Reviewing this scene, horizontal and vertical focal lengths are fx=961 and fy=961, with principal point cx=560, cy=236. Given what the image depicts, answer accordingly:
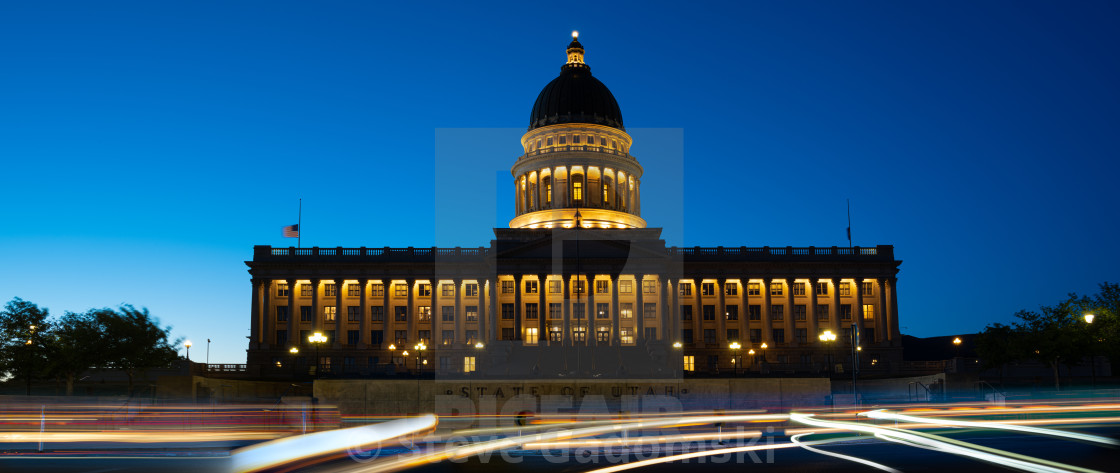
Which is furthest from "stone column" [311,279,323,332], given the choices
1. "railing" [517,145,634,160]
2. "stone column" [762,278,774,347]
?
"stone column" [762,278,774,347]

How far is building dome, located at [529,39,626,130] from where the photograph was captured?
122m

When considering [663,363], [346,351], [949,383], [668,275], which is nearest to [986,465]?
[949,383]

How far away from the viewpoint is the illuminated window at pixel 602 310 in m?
99.7

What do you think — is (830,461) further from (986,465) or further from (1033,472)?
(1033,472)

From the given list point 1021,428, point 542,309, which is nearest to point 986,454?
point 1021,428

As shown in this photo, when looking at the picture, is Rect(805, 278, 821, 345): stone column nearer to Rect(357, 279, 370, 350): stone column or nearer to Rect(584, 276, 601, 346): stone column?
Rect(584, 276, 601, 346): stone column

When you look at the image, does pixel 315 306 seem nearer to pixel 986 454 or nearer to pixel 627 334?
pixel 627 334

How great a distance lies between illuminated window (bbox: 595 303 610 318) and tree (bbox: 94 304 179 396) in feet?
138

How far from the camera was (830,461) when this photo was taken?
2102cm

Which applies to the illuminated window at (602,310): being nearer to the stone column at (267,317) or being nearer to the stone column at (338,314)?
the stone column at (338,314)

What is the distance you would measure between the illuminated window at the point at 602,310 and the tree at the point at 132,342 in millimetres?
42214

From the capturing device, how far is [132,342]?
72062mm

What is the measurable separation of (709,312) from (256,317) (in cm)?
4771

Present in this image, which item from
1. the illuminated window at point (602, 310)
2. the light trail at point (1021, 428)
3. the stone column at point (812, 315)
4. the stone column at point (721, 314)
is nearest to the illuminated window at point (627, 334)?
the illuminated window at point (602, 310)
